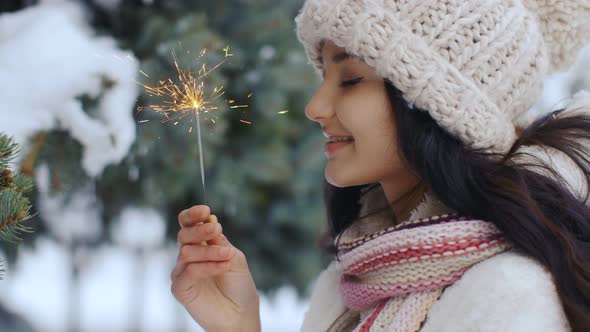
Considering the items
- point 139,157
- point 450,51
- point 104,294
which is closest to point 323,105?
point 450,51

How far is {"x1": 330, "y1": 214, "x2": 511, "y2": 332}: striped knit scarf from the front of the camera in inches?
32.1

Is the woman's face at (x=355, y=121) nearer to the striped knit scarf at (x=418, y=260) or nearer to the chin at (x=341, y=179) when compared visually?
the chin at (x=341, y=179)

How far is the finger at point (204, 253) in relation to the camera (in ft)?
3.01

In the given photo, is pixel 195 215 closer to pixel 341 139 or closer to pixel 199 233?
pixel 199 233

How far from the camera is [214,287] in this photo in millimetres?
1045

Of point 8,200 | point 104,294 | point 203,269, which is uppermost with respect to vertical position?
point 8,200

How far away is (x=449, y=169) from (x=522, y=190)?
0.10 metres

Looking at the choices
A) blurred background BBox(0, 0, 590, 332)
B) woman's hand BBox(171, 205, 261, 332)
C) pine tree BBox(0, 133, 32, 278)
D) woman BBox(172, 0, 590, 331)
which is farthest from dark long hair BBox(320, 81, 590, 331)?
pine tree BBox(0, 133, 32, 278)

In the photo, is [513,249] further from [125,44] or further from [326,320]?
[125,44]

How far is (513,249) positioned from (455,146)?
0.55 ft

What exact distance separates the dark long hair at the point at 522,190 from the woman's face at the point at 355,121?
0.02 m

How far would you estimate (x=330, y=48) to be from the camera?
3.17 feet

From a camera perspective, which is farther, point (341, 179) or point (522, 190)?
point (341, 179)

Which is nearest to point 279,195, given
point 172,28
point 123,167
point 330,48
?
point 123,167
